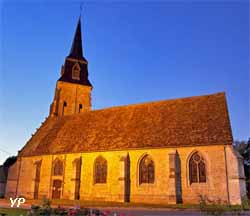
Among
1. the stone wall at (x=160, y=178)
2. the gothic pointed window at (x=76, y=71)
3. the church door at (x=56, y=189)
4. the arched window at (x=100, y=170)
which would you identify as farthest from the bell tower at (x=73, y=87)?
the arched window at (x=100, y=170)

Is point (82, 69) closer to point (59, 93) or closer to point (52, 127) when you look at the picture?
point (59, 93)

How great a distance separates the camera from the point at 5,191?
3266 cm

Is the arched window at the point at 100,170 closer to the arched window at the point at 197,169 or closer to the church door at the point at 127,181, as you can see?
the church door at the point at 127,181

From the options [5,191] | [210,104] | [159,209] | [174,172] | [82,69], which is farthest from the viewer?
[82,69]

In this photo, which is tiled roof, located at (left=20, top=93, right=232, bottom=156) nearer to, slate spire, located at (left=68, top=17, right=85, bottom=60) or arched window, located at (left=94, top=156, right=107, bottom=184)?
arched window, located at (left=94, top=156, right=107, bottom=184)

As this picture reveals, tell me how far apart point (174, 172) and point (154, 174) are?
231cm

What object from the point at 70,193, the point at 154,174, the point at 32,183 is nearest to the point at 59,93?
the point at 32,183

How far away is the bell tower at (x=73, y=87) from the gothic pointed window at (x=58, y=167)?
11122 mm

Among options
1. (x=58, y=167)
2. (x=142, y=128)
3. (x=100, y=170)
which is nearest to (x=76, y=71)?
(x=58, y=167)

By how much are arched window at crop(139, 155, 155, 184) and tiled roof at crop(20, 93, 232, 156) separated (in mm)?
1480

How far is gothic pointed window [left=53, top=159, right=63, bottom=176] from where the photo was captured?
29.3 metres

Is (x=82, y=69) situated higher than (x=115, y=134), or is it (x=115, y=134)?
(x=82, y=69)

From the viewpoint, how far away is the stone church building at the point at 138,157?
73.6 ft

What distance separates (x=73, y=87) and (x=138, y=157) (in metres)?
20.8
